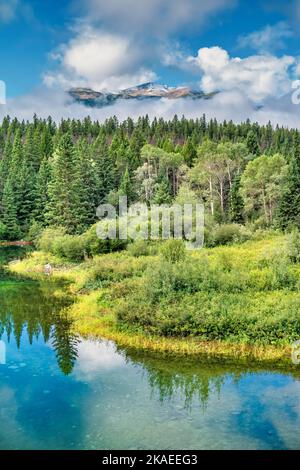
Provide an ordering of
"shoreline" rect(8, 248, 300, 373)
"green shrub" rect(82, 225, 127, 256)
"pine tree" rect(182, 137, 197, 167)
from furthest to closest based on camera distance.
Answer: "pine tree" rect(182, 137, 197, 167) → "green shrub" rect(82, 225, 127, 256) → "shoreline" rect(8, 248, 300, 373)

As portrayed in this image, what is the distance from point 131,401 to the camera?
16.1m

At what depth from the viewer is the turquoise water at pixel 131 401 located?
44.4 feet

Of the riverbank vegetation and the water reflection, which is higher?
the riverbank vegetation

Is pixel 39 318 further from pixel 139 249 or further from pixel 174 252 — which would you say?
pixel 139 249

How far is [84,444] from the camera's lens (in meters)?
13.3

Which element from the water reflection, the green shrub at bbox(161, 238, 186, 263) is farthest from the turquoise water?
the green shrub at bbox(161, 238, 186, 263)

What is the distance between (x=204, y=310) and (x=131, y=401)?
6821 mm

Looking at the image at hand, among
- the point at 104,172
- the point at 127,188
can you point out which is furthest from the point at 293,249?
the point at 104,172

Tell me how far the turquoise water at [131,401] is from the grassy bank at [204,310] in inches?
49.2

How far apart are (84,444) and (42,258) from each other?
3600cm

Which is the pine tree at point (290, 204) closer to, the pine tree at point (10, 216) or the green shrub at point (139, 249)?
the green shrub at point (139, 249)

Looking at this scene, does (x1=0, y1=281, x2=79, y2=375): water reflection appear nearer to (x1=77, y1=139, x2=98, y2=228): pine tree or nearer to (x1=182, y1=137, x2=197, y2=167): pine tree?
(x1=77, y1=139, x2=98, y2=228): pine tree

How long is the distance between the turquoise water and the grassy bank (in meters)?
1.25

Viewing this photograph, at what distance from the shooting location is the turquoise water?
44.4 feet
